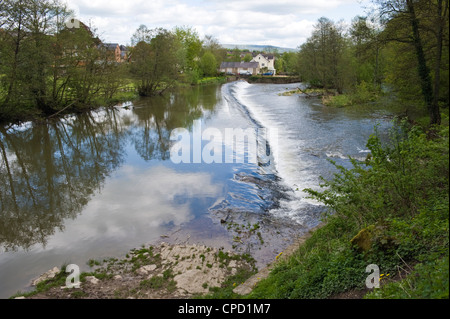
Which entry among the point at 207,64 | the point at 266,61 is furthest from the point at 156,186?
the point at 266,61

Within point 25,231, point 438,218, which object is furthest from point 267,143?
point 438,218

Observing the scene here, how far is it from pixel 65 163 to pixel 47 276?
10.7m

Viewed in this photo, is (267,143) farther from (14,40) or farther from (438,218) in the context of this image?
(14,40)

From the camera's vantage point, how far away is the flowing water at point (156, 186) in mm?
9414

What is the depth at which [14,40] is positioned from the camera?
979 inches

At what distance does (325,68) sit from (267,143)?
27883 millimetres

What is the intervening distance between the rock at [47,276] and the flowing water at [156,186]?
0.23m

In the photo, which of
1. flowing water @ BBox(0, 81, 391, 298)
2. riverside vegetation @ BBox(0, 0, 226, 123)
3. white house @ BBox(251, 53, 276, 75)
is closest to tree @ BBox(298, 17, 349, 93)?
flowing water @ BBox(0, 81, 391, 298)

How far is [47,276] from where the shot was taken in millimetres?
7742

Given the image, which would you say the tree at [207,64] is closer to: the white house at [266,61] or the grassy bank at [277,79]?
the grassy bank at [277,79]

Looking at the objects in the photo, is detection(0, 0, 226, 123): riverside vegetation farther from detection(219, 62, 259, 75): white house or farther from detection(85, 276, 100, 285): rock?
detection(219, 62, 259, 75): white house

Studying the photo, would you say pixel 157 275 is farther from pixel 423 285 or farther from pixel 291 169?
pixel 291 169

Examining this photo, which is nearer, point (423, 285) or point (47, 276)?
point (423, 285)

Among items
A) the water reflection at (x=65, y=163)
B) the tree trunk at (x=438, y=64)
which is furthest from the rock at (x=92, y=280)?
the tree trunk at (x=438, y=64)
